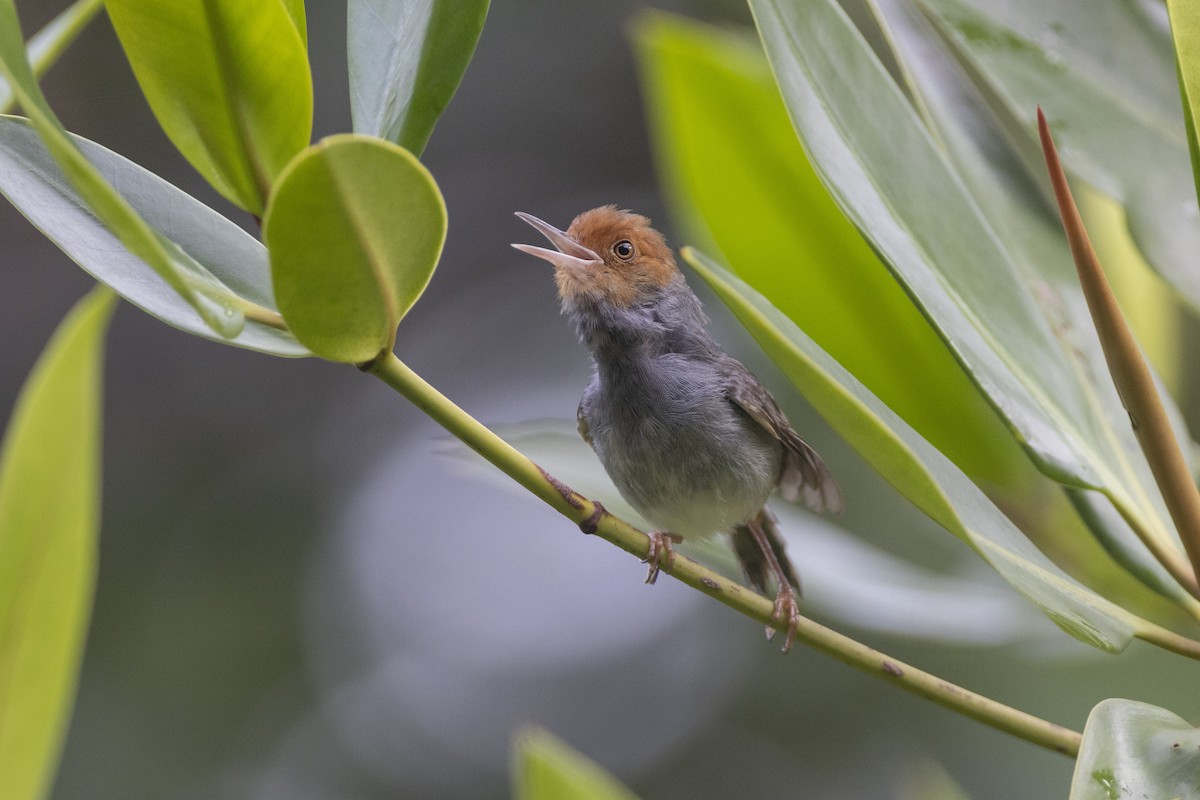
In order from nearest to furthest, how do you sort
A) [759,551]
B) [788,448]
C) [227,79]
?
[227,79] → [788,448] → [759,551]

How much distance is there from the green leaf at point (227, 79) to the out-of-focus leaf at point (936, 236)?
0.59m

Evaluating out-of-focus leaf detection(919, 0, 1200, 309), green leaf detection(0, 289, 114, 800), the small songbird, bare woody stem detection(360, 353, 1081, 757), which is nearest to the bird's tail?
the small songbird

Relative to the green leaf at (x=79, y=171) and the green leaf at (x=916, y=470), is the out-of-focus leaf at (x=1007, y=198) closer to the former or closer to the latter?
the green leaf at (x=916, y=470)

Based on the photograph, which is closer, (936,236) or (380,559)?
(936,236)

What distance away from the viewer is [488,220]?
11852 millimetres

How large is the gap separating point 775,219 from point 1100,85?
0.62 m

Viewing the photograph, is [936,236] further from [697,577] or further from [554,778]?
[554,778]

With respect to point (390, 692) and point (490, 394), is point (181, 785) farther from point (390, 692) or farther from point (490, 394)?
point (490, 394)

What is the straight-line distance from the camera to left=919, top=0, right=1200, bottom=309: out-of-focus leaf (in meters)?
2.04

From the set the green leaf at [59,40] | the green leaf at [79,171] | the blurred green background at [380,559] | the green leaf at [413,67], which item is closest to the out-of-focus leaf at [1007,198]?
the green leaf at [413,67]

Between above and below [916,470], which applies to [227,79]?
above

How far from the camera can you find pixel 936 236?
5.67 feet

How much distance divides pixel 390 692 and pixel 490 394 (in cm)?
283

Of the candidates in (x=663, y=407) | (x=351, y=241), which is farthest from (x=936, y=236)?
(x=663, y=407)
